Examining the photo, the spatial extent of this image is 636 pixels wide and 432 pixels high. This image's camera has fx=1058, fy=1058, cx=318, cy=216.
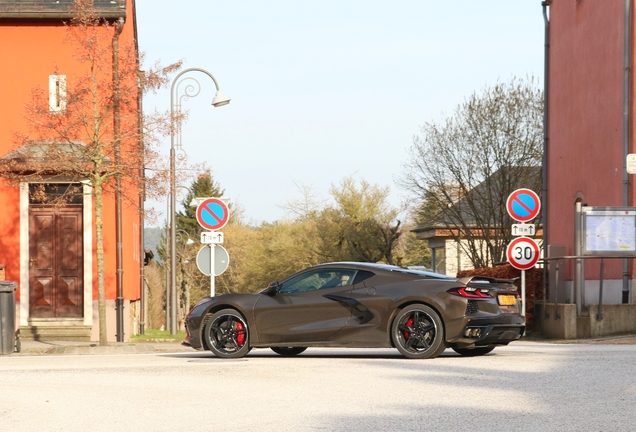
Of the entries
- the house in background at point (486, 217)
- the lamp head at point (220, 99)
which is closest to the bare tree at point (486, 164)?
the house in background at point (486, 217)

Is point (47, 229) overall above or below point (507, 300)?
above

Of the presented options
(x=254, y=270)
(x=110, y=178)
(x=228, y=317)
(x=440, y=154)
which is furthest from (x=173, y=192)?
(x=254, y=270)

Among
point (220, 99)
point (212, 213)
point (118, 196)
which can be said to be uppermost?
point (220, 99)

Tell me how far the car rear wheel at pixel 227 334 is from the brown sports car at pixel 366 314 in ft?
0.04

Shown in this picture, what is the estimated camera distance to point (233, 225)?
287 ft

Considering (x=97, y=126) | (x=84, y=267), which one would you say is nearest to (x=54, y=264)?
(x=84, y=267)

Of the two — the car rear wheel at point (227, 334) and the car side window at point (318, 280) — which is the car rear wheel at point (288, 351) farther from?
the car side window at point (318, 280)

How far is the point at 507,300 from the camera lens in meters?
13.3

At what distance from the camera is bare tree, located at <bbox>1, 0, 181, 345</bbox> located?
63.2ft

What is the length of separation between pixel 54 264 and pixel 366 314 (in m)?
12.4

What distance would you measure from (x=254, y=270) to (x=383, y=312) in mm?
58902

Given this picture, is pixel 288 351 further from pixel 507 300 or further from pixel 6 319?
pixel 6 319

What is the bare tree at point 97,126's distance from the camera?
1927 cm

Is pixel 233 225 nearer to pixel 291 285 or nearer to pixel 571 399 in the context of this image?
pixel 291 285
